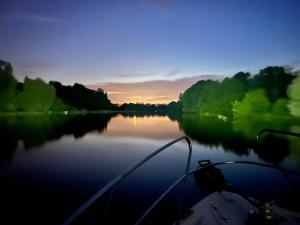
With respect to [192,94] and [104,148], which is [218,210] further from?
[192,94]

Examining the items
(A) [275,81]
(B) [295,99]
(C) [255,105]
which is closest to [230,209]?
(B) [295,99]

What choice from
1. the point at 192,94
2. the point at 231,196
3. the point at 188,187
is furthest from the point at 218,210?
the point at 192,94

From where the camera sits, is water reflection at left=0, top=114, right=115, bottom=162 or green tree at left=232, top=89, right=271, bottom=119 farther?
green tree at left=232, top=89, right=271, bottom=119

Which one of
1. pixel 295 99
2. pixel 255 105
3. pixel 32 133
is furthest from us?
pixel 255 105

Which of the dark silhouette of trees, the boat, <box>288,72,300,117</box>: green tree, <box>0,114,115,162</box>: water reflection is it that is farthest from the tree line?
the dark silhouette of trees

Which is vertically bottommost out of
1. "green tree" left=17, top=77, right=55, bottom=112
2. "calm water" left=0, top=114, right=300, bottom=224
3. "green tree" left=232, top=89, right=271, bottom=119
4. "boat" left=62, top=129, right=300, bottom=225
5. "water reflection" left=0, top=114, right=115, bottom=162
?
"calm water" left=0, top=114, right=300, bottom=224

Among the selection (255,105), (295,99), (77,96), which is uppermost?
(77,96)

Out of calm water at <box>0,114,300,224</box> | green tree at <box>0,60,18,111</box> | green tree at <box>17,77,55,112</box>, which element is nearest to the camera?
calm water at <box>0,114,300,224</box>

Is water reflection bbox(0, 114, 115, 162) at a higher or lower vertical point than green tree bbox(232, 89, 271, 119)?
lower

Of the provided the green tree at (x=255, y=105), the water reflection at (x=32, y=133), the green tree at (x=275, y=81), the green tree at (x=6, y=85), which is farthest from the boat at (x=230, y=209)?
the green tree at (x=6, y=85)

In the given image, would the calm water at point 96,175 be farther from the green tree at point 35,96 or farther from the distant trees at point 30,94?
the green tree at point 35,96

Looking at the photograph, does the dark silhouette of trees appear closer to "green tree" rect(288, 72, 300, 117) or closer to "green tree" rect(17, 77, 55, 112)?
"green tree" rect(17, 77, 55, 112)

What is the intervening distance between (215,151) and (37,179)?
17.4 metres

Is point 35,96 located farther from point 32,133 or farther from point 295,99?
point 295,99
